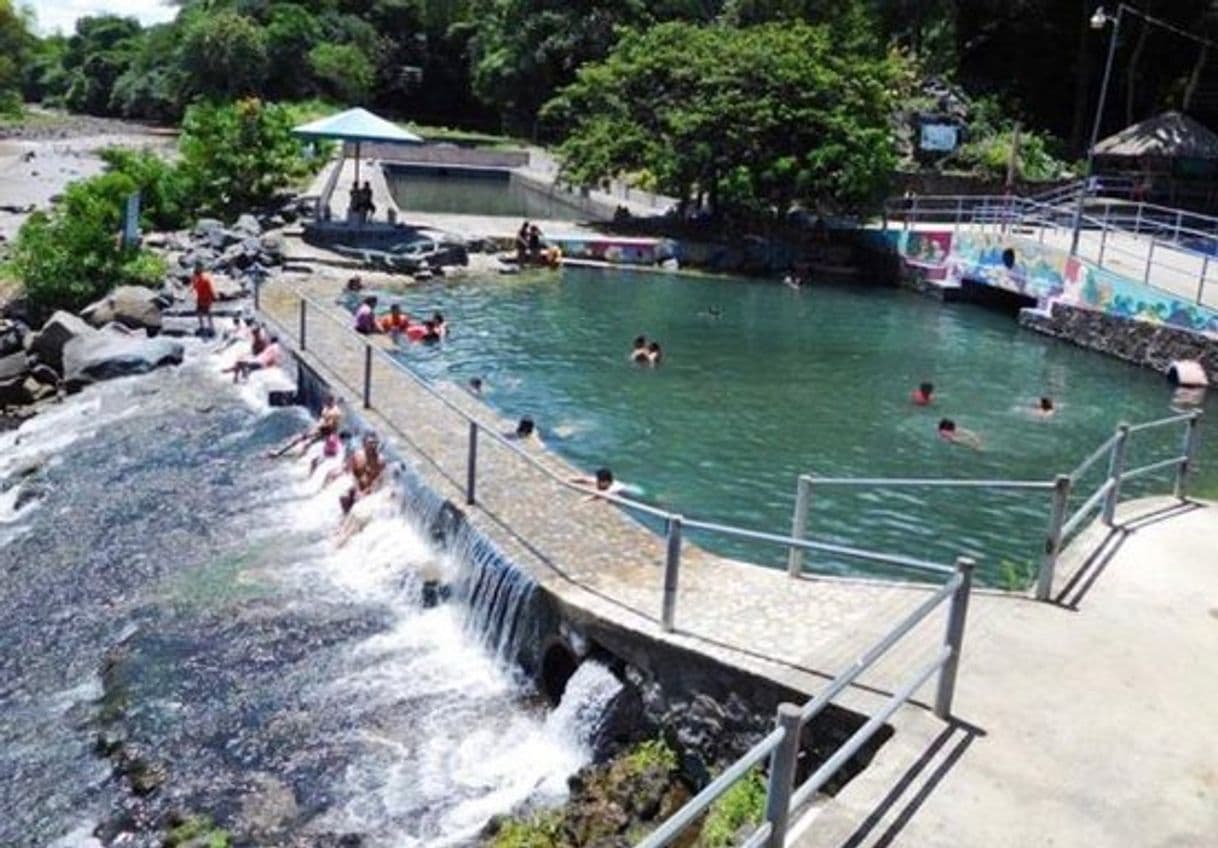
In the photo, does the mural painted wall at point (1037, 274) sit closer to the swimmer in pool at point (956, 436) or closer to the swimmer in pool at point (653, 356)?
the swimmer in pool at point (956, 436)

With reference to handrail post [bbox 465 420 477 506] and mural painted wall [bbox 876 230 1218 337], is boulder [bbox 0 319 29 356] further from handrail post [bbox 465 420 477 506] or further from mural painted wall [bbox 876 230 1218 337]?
mural painted wall [bbox 876 230 1218 337]

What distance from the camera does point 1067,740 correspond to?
315 inches

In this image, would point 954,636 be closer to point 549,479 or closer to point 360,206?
point 549,479

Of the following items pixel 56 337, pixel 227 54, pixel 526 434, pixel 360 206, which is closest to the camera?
pixel 526 434

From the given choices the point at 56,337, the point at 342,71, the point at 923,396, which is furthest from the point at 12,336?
the point at 342,71

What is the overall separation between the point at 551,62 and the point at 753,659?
6198cm

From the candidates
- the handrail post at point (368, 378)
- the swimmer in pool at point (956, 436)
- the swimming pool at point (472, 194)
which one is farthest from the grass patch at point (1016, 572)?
the swimming pool at point (472, 194)

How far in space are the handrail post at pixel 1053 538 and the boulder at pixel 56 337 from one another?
739 inches

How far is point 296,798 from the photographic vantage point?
9953 mm

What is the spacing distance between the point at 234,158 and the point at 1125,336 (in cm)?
2498

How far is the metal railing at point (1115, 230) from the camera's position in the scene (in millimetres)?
28906

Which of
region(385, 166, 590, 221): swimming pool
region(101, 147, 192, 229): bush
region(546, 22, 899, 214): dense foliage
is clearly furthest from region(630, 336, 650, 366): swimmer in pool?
region(385, 166, 590, 221): swimming pool

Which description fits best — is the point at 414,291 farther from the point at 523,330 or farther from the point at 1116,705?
the point at 1116,705

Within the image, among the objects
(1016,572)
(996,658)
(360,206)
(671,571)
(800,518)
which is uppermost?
(360,206)
